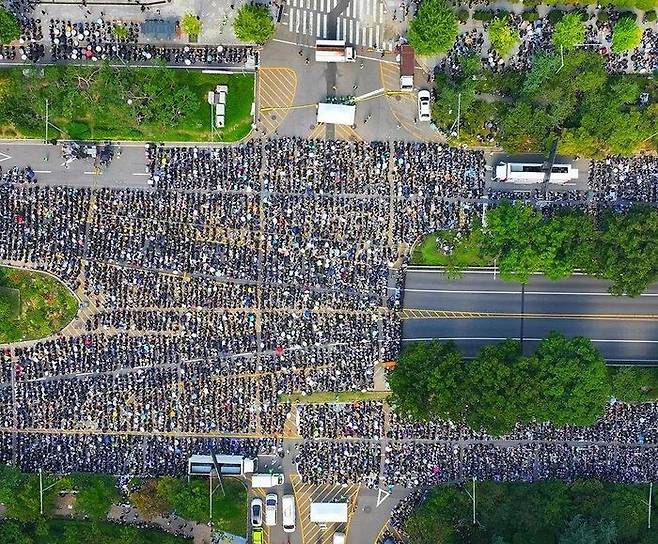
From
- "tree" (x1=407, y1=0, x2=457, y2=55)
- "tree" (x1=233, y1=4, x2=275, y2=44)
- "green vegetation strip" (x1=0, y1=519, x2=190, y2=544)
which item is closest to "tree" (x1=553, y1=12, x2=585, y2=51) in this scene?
"tree" (x1=407, y1=0, x2=457, y2=55)

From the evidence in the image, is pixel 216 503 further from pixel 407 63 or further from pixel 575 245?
pixel 407 63

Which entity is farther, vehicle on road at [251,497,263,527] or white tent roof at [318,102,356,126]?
vehicle on road at [251,497,263,527]

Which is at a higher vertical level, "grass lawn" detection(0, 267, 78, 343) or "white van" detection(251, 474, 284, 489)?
"grass lawn" detection(0, 267, 78, 343)

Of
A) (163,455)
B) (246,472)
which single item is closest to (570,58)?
(246,472)

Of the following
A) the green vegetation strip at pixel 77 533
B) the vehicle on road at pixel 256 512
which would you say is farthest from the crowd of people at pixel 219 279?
the vehicle on road at pixel 256 512

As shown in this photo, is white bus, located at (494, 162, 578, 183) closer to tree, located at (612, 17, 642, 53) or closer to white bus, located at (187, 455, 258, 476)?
tree, located at (612, 17, 642, 53)

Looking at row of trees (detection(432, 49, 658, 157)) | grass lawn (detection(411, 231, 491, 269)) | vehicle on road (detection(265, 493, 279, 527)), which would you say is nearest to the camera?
row of trees (detection(432, 49, 658, 157))
